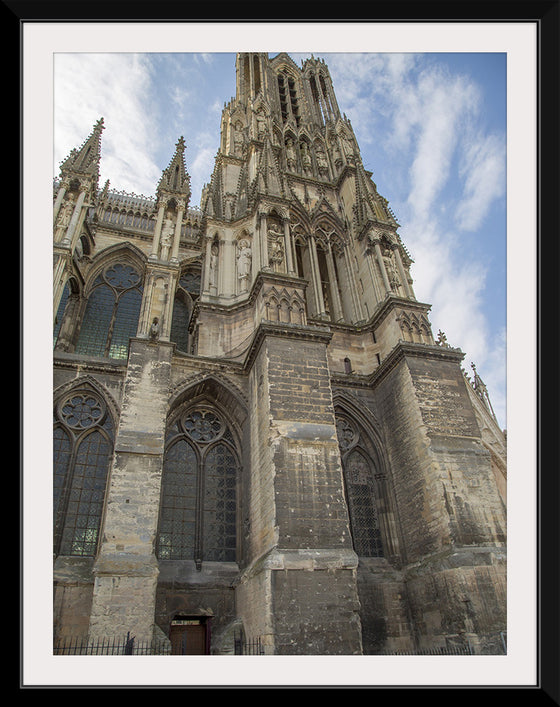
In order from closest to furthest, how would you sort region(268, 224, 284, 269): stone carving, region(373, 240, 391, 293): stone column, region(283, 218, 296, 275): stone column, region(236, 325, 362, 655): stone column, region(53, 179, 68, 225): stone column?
region(236, 325, 362, 655): stone column → region(283, 218, 296, 275): stone column → region(268, 224, 284, 269): stone carving → region(53, 179, 68, 225): stone column → region(373, 240, 391, 293): stone column

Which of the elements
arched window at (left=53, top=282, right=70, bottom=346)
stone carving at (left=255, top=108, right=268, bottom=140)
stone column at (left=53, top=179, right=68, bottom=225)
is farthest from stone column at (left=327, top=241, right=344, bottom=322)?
stone column at (left=53, top=179, right=68, bottom=225)

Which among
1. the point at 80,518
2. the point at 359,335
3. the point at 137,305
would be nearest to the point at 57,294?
the point at 137,305

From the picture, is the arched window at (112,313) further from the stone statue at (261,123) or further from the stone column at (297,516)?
the stone statue at (261,123)

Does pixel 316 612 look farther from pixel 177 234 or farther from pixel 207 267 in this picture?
pixel 177 234

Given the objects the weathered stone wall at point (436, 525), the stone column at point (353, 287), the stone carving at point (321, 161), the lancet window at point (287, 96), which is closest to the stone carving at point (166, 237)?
the stone column at point (353, 287)

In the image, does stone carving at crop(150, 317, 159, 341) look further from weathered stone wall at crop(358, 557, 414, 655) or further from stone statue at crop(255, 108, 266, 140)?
stone statue at crop(255, 108, 266, 140)

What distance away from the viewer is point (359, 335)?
52.2 feet

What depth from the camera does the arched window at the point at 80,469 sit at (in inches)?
400

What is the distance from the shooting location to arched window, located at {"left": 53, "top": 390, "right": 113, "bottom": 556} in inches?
400

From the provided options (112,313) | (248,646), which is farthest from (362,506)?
(112,313)

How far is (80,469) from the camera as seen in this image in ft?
36.1

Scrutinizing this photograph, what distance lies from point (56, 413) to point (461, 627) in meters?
10.4

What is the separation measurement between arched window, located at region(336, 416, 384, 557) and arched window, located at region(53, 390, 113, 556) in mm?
6539

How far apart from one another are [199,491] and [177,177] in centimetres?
1237
